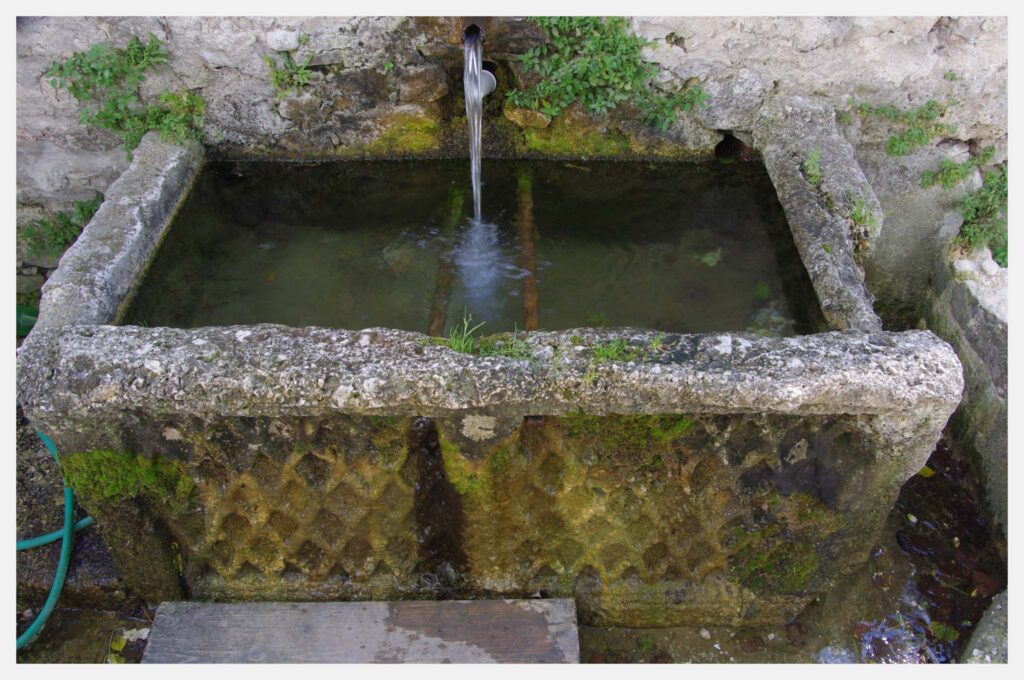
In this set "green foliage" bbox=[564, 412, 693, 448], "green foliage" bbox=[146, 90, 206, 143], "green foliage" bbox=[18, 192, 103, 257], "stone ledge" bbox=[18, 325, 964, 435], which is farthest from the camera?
"green foliage" bbox=[18, 192, 103, 257]

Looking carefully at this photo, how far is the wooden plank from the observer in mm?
2357

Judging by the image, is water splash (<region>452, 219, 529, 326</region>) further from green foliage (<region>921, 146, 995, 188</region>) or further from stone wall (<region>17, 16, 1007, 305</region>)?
green foliage (<region>921, 146, 995, 188</region>)

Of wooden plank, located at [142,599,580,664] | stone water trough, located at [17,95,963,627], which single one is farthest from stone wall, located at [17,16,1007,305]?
wooden plank, located at [142,599,580,664]

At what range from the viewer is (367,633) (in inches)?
94.8

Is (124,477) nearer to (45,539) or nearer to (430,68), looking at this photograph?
(45,539)

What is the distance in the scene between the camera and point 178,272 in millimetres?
2926

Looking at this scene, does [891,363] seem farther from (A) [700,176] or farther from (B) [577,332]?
(A) [700,176]

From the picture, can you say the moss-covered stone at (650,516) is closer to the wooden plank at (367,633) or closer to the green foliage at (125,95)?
the wooden plank at (367,633)

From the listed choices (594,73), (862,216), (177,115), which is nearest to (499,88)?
(594,73)

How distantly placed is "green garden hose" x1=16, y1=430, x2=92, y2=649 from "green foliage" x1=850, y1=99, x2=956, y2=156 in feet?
11.1

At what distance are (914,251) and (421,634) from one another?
2.81 m

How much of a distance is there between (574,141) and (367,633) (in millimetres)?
2225

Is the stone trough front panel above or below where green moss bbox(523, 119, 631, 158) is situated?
below

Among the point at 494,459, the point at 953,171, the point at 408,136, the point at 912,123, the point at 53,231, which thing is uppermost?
the point at 912,123
